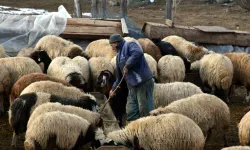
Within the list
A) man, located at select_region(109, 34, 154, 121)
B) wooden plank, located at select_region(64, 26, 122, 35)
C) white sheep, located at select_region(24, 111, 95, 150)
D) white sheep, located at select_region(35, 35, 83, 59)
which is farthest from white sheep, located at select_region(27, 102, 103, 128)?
wooden plank, located at select_region(64, 26, 122, 35)

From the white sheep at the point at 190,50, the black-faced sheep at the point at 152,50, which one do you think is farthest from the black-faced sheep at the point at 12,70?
the white sheep at the point at 190,50

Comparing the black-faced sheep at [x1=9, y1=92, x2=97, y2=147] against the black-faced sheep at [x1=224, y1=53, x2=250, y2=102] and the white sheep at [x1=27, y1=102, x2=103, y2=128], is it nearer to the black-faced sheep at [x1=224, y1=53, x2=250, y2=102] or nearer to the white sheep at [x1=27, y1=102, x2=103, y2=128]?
the white sheep at [x1=27, y1=102, x2=103, y2=128]

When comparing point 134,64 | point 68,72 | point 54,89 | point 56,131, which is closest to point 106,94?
point 68,72

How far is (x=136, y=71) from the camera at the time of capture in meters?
8.91

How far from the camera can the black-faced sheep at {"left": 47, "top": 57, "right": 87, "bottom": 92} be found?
1094 centimetres

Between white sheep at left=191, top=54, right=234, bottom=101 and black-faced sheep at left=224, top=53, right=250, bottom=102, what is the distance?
0.51m

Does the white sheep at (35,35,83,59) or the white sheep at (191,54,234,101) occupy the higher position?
the white sheep at (35,35,83,59)

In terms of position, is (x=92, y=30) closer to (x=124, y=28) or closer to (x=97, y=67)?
(x=124, y=28)

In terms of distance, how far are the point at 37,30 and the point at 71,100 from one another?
6.44 m

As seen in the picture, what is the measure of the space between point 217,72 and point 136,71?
392 cm

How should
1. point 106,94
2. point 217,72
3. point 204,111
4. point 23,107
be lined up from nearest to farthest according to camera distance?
point 23,107 → point 204,111 → point 106,94 → point 217,72

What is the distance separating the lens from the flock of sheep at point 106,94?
7.56 metres

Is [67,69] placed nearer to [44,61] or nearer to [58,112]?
[44,61]

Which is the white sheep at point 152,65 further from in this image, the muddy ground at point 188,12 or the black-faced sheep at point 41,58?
the muddy ground at point 188,12
